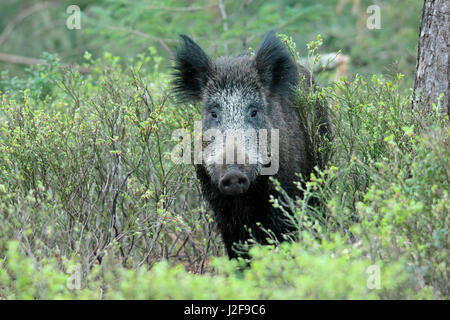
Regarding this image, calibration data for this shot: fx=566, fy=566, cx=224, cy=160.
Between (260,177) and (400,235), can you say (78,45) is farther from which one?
(400,235)

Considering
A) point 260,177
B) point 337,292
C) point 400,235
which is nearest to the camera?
point 337,292

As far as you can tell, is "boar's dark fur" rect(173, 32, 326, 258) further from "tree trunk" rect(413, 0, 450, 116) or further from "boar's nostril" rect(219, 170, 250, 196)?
"tree trunk" rect(413, 0, 450, 116)

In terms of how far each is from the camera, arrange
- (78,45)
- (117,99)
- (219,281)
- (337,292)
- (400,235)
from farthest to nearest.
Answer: (78,45), (117,99), (400,235), (219,281), (337,292)

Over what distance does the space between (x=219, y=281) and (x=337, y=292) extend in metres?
0.72

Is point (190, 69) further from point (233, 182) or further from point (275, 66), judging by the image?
point (233, 182)

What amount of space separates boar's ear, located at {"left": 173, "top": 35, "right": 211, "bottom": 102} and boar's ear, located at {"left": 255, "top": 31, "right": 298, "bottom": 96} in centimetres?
54

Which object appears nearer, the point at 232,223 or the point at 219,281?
the point at 219,281

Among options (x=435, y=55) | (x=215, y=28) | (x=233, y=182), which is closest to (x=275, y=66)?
(x=435, y=55)

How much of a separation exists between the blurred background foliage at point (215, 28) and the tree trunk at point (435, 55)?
341 millimetres

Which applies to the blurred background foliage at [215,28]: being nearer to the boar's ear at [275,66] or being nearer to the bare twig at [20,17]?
the bare twig at [20,17]

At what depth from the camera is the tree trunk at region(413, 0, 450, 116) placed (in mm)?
5324

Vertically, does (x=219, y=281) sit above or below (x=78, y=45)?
below
